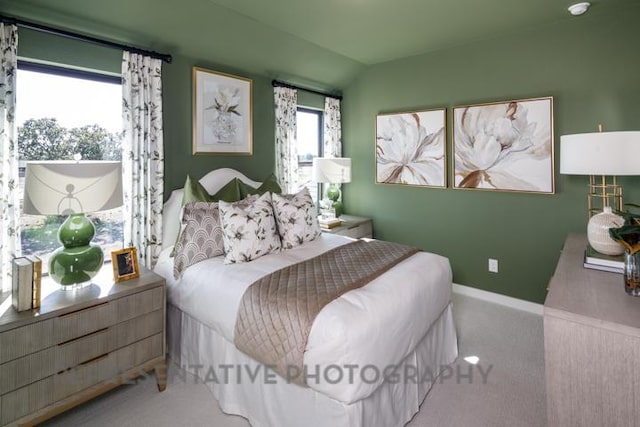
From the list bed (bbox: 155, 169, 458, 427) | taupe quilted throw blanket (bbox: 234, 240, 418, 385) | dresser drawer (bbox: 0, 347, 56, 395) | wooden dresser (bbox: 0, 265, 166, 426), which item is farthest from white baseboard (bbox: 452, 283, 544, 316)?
dresser drawer (bbox: 0, 347, 56, 395)

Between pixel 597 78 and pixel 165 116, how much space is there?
356 centimetres

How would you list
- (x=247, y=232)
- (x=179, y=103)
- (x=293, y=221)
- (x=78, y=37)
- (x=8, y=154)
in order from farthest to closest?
(x=179, y=103) → (x=293, y=221) → (x=247, y=232) → (x=78, y=37) → (x=8, y=154)

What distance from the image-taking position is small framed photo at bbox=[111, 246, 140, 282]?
2082 mm

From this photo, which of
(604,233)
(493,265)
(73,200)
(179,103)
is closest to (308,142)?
(179,103)

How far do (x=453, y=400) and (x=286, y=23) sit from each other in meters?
3.06

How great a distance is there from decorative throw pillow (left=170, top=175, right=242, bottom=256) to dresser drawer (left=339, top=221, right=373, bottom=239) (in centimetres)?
130

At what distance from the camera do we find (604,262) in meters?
1.81

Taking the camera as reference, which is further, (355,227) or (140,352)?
(355,227)

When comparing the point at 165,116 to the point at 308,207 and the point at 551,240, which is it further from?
the point at 551,240

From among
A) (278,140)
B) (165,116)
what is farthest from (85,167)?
(278,140)

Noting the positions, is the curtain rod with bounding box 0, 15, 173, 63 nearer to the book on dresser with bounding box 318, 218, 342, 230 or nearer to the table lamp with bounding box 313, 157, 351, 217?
the table lamp with bounding box 313, 157, 351, 217

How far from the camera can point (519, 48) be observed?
315cm

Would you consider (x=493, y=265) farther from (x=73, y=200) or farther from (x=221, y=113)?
(x=73, y=200)

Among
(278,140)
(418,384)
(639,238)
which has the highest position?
(278,140)
